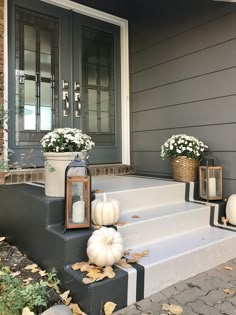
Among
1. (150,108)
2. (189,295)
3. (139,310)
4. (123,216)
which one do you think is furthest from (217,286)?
(150,108)

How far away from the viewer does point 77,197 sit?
5.98 feet

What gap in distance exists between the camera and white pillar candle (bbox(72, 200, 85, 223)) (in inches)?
70.6

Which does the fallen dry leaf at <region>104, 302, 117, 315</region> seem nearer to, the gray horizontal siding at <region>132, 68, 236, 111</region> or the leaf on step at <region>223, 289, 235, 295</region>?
the leaf on step at <region>223, 289, 235, 295</region>

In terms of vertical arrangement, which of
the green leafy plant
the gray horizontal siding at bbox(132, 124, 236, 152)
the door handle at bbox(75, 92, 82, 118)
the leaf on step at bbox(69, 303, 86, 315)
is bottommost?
the leaf on step at bbox(69, 303, 86, 315)

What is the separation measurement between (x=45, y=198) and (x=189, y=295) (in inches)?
44.1

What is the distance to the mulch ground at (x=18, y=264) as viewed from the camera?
5.32 feet

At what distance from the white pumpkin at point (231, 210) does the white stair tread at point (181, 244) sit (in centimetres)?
17

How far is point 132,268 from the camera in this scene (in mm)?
1645

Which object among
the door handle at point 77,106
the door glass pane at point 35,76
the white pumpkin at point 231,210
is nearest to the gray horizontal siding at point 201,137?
the white pumpkin at point 231,210

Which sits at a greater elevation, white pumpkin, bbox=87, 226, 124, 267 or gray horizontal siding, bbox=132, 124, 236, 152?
gray horizontal siding, bbox=132, 124, 236, 152

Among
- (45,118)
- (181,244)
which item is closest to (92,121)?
(45,118)

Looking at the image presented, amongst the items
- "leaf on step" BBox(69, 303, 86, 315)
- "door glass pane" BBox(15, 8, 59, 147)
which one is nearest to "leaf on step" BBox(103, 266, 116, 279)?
"leaf on step" BBox(69, 303, 86, 315)

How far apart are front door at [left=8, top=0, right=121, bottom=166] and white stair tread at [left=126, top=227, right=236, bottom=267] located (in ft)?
5.15

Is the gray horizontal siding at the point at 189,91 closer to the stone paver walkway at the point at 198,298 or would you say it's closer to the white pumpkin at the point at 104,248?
the stone paver walkway at the point at 198,298
